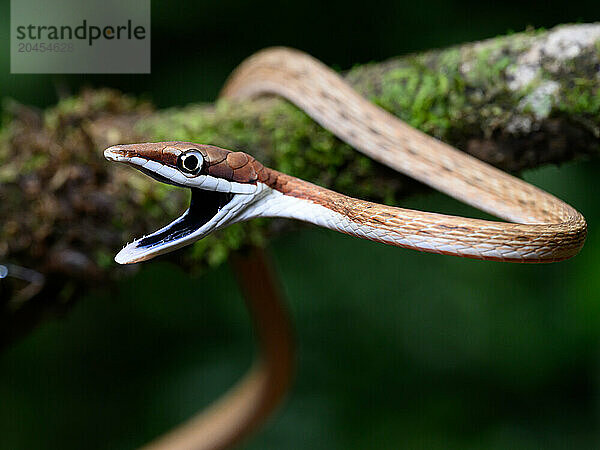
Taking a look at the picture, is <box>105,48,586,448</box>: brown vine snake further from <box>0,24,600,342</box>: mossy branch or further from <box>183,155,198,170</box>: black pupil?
<box>0,24,600,342</box>: mossy branch

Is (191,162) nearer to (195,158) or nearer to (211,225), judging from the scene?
(195,158)

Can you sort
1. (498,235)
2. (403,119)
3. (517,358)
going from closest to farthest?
(498,235), (403,119), (517,358)

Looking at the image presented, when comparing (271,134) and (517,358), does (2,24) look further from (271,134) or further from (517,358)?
(517,358)

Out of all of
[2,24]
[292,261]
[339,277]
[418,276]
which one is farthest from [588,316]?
[2,24]

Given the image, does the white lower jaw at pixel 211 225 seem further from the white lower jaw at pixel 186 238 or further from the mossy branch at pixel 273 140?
the mossy branch at pixel 273 140

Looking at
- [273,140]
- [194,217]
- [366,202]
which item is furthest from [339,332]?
[194,217]

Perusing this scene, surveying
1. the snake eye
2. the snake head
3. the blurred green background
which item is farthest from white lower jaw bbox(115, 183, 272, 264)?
the blurred green background

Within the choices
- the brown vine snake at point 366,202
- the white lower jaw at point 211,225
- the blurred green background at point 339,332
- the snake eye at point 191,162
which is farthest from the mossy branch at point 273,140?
the blurred green background at point 339,332
